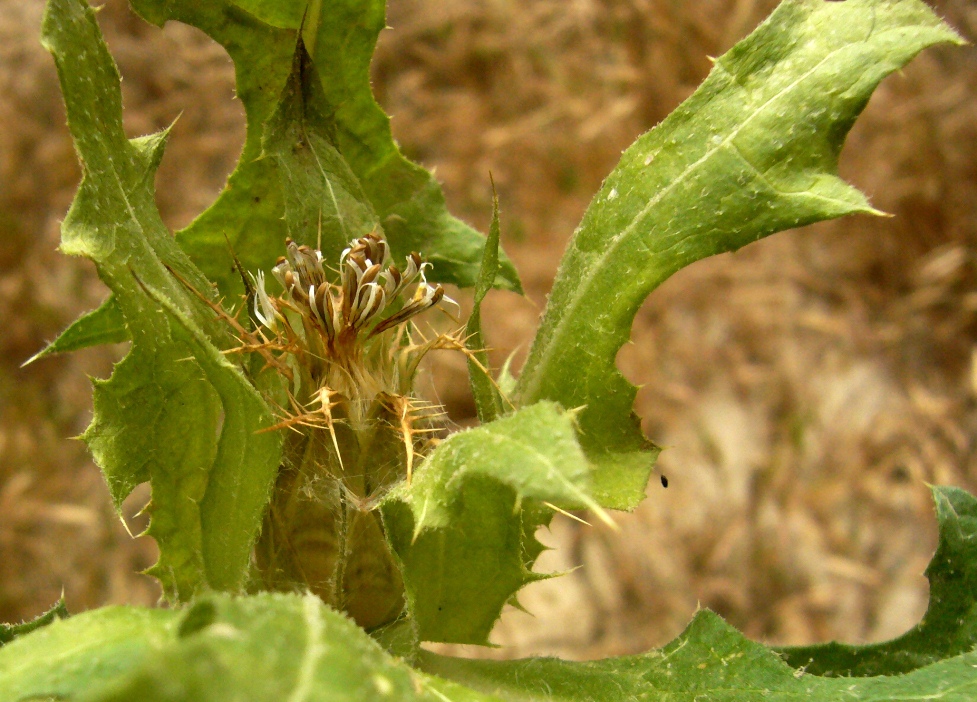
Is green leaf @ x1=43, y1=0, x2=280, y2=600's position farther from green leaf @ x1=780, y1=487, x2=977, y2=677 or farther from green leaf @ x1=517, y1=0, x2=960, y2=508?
green leaf @ x1=780, y1=487, x2=977, y2=677

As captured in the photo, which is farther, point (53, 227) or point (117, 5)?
point (117, 5)

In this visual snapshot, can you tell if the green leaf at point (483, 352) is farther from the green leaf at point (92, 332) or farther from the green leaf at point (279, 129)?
the green leaf at point (92, 332)

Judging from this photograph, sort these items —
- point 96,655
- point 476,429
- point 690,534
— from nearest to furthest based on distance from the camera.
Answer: point 96,655 < point 476,429 < point 690,534

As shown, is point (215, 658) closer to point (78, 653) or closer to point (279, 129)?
point (78, 653)

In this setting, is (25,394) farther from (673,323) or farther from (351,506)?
(351,506)

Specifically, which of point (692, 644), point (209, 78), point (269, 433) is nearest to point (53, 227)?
point (209, 78)

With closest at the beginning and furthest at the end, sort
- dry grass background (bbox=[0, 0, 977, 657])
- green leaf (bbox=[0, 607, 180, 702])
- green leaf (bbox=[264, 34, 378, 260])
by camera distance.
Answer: green leaf (bbox=[0, 607, 180, 702]), green leaf (bbox=[264, 34, 378, 260]), dry grass background (bbox=[0, 0, 977, 657])

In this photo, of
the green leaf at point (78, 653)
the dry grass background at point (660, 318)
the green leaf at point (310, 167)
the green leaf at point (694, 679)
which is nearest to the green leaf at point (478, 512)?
the green leaf at point (694, 679)

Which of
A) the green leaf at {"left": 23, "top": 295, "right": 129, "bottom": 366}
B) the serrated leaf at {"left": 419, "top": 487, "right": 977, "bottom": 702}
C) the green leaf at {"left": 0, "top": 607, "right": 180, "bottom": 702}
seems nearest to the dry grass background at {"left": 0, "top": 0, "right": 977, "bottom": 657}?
the serrated leaf at {"left": 419, "top": 487, "right": 977, "bottom": 702}
